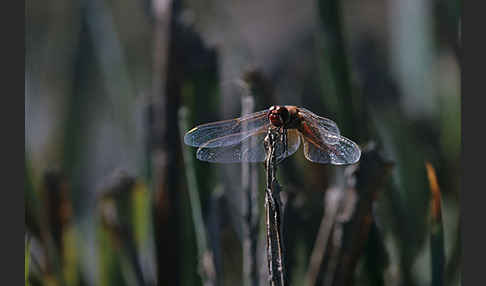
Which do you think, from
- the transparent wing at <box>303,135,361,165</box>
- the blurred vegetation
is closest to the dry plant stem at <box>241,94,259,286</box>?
the blurred vegetation

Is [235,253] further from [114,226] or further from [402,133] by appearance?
[402,133]

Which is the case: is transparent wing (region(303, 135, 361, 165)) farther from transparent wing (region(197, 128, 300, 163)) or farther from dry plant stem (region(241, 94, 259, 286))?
dry plant stem (region(241, 94, 259, 286))

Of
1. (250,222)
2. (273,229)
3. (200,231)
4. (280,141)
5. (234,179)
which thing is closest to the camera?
(273,229)

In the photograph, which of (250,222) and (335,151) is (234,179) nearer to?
(250,222)

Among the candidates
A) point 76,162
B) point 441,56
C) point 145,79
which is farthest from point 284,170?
point 145,79

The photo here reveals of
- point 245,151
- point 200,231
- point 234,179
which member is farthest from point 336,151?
point 234,179

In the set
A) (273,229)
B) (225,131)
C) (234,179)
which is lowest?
(234,179)

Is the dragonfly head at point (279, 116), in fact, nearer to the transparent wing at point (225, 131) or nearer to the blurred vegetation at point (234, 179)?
the transparent wing at point (225, 131)
